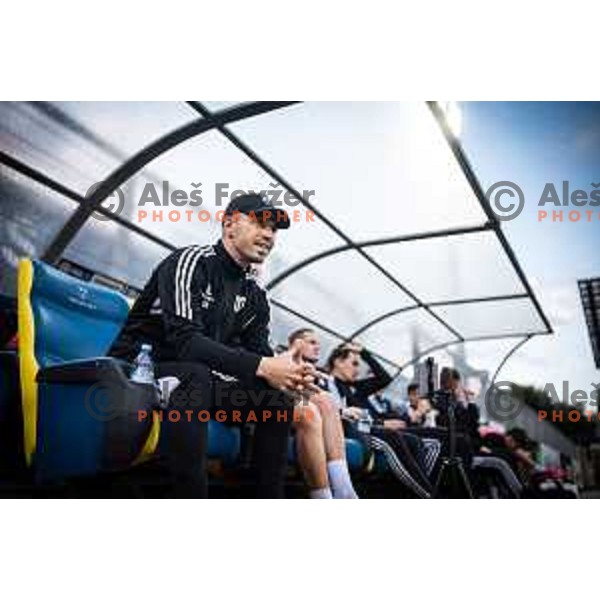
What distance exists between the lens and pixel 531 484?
15.0 ft

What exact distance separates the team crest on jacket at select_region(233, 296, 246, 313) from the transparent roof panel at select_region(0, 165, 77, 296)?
1.37m

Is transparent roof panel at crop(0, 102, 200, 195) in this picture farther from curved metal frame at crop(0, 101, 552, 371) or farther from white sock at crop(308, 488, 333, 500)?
white sock at crop(308, 488, 333, 500)

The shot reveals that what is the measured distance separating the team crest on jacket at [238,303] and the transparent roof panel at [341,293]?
6.63 ft

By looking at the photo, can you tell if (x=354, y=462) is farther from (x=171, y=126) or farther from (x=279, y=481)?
(x=171, y=126)

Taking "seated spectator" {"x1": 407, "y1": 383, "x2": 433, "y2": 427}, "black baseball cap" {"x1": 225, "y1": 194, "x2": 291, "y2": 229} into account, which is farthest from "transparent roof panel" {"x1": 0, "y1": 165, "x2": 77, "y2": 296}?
"seated spectator" {"x1": 407, "y1": 383, "x2": 433, "y2": 427}

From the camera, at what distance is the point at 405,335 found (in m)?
5.75

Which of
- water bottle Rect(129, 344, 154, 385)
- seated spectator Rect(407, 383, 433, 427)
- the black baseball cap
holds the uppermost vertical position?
the black baseball cap

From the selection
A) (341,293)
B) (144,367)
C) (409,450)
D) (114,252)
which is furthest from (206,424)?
(341,293)

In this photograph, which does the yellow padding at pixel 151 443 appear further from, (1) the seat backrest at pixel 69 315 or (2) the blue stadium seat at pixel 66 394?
(1) the seat backrest at pixel 69 315

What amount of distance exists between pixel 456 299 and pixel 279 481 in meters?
3.64

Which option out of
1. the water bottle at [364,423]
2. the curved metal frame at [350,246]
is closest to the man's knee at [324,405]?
the water bottle at [364,423]

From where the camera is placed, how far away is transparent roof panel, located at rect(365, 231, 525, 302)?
4102 mm

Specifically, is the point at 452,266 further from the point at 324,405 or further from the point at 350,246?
the point at 324,405
